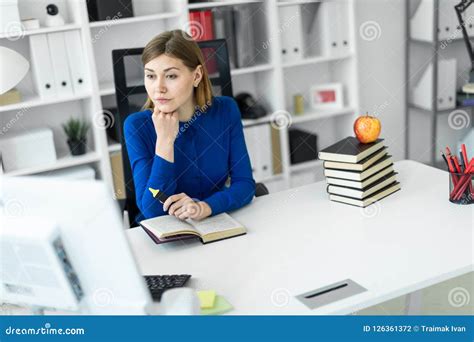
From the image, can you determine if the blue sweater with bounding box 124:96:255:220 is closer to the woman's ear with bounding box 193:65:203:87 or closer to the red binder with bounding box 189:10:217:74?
the woman's ear with bounding box 193:65:203:87

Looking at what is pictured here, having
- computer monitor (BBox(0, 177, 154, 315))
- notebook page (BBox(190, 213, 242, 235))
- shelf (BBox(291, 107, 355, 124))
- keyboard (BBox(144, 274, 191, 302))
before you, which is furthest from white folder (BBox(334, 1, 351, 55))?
computer monitor (BBox(0, 177, 154, 315))

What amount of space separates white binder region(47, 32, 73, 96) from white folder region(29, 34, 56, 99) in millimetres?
20

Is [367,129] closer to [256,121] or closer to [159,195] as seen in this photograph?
[159,195]

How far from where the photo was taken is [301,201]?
6.90ft

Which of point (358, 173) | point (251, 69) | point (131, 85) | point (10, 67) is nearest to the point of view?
point (358, 173)

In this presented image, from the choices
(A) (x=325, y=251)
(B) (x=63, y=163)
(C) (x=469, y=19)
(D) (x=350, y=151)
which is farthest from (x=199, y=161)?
(C) (x=469, y=19)

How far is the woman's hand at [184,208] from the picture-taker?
1.91m

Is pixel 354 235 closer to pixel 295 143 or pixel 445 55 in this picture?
pixel 295 143

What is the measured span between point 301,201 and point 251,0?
1815mm

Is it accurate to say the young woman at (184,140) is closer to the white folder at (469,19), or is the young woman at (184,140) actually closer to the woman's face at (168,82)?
the woman's face at (168,82)

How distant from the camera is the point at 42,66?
10.6 ft

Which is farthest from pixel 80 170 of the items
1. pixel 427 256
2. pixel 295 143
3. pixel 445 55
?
pixel 445 55

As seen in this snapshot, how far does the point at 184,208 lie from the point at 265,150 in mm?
1926

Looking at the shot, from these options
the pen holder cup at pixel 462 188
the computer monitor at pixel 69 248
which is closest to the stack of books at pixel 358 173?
the pen holder cup at pixel 462 188
